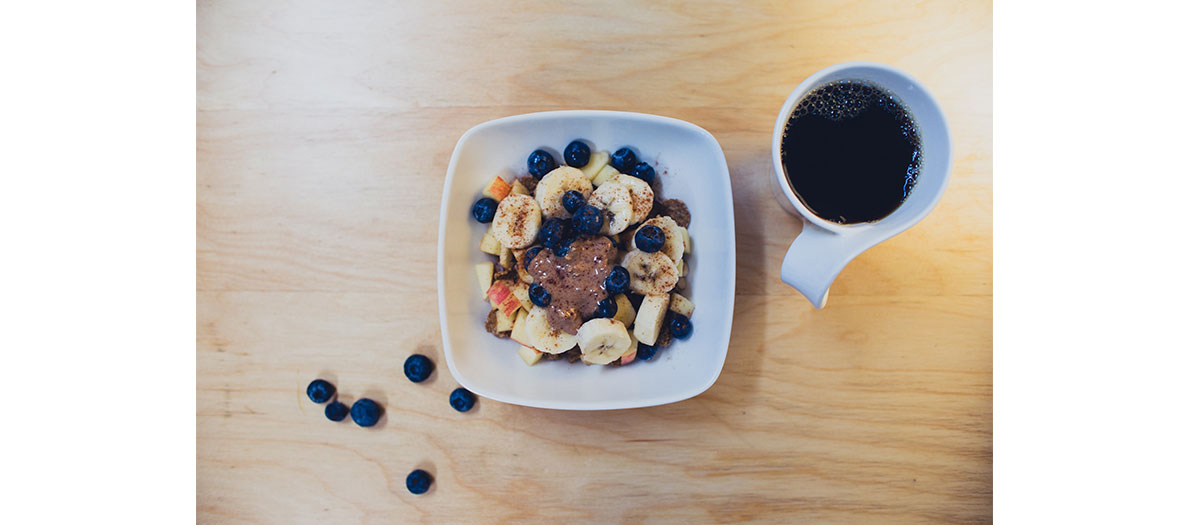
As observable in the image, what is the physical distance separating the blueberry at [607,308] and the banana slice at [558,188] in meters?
0.11

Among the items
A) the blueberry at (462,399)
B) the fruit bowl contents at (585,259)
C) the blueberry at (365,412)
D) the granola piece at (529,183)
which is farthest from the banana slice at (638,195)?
the blueberry at (365,412)

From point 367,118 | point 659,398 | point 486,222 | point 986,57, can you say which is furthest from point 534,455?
point 986,57

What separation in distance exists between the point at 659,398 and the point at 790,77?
442mm

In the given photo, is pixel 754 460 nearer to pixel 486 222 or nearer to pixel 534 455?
pixel 534 455

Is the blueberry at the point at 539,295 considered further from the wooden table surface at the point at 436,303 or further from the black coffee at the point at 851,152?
the black coffee at the point at 851,152

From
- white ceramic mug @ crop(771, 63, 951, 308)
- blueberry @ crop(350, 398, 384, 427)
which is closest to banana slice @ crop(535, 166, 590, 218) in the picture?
white ceramic mug @ crop(771, 63, 951, 308)

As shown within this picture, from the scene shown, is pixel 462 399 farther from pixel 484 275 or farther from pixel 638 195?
pixel 638 195

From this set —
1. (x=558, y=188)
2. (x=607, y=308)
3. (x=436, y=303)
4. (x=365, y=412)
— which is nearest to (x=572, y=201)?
(x=558, y=188)

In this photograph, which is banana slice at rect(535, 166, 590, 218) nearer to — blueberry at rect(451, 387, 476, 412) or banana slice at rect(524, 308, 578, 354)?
banana slice at rect(524, 308, 578, 354)

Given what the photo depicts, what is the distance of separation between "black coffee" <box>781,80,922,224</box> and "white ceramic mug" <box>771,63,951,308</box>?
1 centimetres

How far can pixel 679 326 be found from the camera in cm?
69

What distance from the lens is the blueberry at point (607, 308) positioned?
660 millimetres

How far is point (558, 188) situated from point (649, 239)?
0.40 ft

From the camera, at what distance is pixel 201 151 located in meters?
0.79
